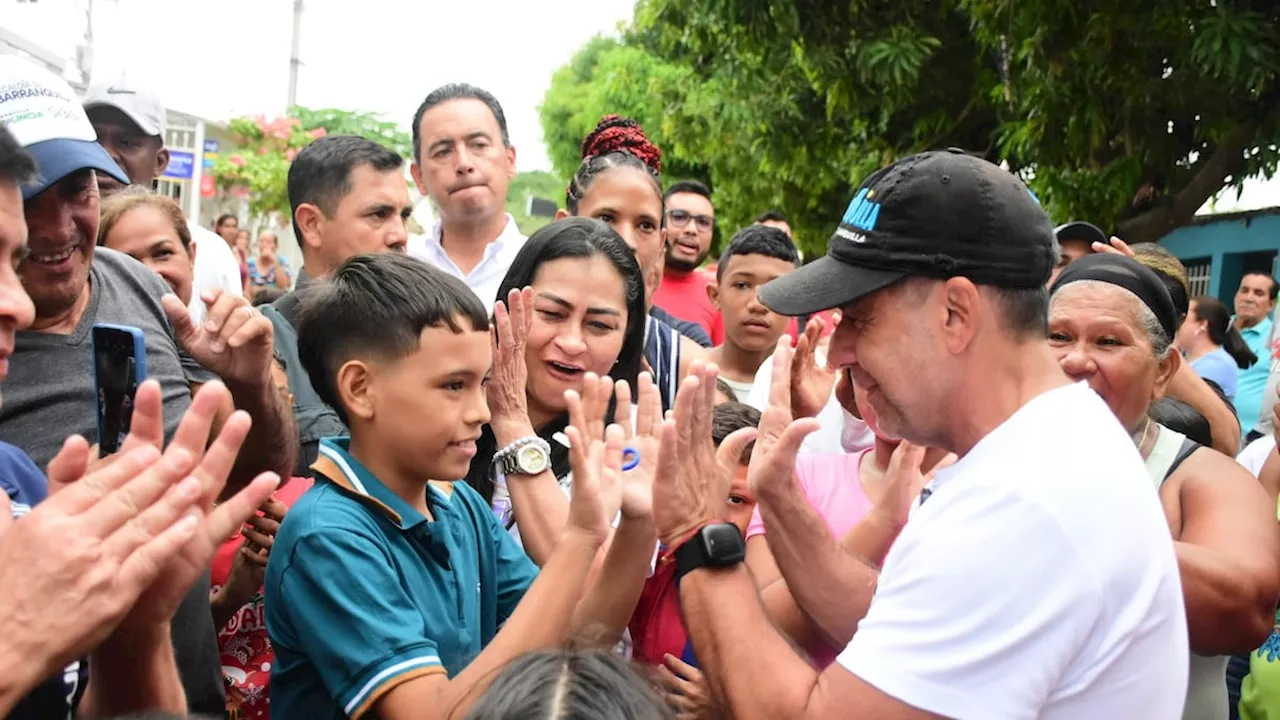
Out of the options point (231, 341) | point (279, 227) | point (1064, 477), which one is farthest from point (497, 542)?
point (279, 227)

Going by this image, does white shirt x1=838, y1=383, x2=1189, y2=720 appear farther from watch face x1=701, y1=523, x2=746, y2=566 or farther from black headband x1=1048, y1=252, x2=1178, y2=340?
black headband x1=1048, y1=252, x2=1178, y2=340

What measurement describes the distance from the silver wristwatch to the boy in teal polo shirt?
0.17 m

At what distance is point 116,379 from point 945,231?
1448 mm

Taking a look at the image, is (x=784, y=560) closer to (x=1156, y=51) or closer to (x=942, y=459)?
(x=942, y=459)

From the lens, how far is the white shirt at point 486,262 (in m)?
4.57

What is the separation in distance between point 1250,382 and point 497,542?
6511 mm

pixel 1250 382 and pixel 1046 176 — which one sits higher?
pixel 1046 176

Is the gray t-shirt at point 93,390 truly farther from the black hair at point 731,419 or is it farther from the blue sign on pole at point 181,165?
the blue sign on pole at point 181,165

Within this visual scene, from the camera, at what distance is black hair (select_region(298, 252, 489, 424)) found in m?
2.73

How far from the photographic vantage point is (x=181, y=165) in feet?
71.7

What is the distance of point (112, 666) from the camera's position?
1.94 m

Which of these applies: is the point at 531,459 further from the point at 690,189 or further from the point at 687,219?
the point at 690,189

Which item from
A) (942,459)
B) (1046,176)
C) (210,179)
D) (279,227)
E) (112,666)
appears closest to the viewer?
(112,666)

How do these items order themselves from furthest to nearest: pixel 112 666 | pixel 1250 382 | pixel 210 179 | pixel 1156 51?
pixel 210 179
pixel 1156 51
pixel 1250 382
pixel 112 666
